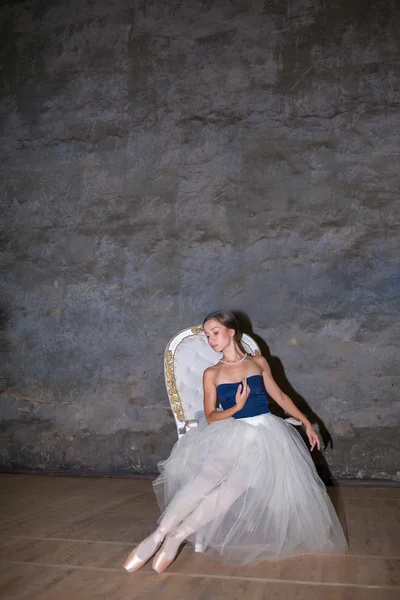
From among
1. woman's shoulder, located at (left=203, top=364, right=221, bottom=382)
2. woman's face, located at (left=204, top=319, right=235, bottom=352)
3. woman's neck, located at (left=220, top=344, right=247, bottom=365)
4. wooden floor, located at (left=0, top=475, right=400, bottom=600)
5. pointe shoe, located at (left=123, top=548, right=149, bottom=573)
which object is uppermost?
woman's face, located at (left=204, top=319, right=235, bottom=352)

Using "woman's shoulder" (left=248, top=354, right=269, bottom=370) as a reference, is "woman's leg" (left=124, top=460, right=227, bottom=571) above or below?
below

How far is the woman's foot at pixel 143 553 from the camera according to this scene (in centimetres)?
235

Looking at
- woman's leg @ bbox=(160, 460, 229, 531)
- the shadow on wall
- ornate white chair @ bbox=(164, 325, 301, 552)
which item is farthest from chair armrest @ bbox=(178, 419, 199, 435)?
the shadow on wall

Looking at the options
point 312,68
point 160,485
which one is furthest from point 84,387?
point 312,68

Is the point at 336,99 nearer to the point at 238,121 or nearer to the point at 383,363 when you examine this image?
the point at 238,121

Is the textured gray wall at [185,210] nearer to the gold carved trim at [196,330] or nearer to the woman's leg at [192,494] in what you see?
the gold carved trim at [196,330]

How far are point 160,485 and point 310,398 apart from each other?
4.89 ft

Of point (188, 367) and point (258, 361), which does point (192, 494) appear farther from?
point (188, 367)

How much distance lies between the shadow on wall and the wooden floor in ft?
1.29

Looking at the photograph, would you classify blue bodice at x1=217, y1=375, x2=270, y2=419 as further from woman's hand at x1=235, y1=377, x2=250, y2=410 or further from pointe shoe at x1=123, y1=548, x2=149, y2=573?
pointe shoe at x1=123, y1=548, x2=149, y2=573

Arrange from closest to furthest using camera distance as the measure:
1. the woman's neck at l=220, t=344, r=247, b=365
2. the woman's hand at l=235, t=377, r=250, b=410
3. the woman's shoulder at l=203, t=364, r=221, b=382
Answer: the woman's hand at l=235, t=377, r=250, b=410 → the woman's shoulder at l=203, t=364, r=221, b=382 → the woman's neck at l=220, t=344, r=247, b=365

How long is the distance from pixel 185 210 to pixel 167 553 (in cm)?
262

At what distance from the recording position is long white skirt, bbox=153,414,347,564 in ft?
8.23

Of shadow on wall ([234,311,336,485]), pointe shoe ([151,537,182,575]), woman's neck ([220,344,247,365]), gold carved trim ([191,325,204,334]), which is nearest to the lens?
pointe shoe ([151,537,182,575])
